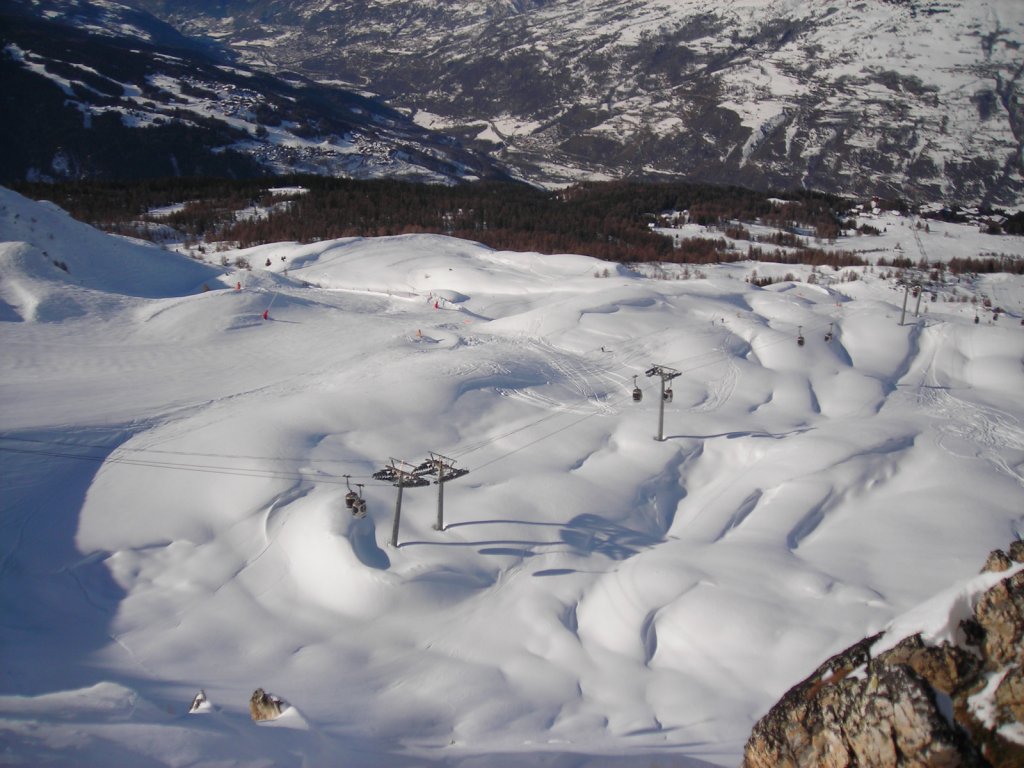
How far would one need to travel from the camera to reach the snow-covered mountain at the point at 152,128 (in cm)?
11731

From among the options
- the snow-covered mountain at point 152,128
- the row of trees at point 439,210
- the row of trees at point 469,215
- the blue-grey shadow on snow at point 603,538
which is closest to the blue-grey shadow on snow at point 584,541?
the blue-grey shadow on snow at point 603,538

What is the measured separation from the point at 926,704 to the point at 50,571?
1650cm

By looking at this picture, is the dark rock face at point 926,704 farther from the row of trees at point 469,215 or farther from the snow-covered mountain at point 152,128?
the snow-covered mountain at point 152,128

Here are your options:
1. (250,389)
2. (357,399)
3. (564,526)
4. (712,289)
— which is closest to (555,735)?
(564,526)

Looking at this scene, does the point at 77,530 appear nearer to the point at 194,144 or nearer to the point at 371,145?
the point at 194,144

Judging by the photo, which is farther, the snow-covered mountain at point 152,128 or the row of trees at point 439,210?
the snow-covered mountain at point 152,128

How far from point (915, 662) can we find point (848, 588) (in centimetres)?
1249

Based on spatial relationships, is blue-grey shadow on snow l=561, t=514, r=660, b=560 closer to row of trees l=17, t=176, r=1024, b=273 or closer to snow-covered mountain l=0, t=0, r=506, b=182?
row of trees l=17, t=176, r=1024, b=273

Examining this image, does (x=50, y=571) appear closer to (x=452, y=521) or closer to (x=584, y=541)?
(x=452, y=521)

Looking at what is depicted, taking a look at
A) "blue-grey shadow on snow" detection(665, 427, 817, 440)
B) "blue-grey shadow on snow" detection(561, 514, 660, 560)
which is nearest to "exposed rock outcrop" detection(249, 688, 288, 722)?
"blue-grey shadow on snow" detection(561, 514, 660, 560)

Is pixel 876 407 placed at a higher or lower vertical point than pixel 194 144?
lower

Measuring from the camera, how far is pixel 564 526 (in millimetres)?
19141

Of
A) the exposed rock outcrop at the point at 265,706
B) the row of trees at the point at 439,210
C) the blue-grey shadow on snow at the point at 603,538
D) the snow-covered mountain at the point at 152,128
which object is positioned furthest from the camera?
the snow-covered mountain at the point at 152,128

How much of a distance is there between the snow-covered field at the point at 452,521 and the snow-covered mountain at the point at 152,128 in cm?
9461
